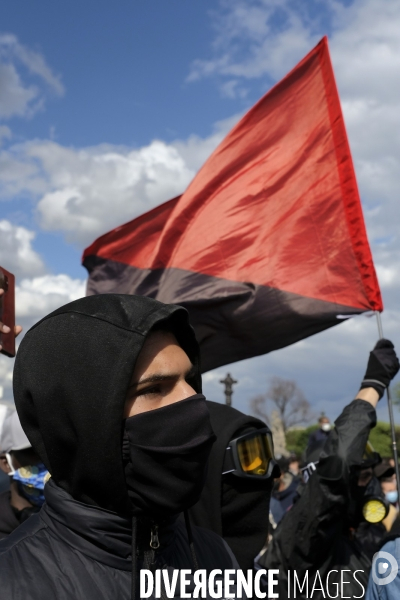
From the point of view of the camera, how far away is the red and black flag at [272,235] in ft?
16.5

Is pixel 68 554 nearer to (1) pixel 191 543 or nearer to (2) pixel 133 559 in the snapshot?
(2) pixel 133 559

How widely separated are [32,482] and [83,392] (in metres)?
2.24

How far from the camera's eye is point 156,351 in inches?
77.1

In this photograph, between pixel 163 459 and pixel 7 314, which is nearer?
pixel 163 459

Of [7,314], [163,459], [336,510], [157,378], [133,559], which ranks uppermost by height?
[7,314]

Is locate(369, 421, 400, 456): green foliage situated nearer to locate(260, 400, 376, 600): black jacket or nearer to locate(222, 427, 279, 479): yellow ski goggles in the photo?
locate(260, 400, 376, 600): black jacket

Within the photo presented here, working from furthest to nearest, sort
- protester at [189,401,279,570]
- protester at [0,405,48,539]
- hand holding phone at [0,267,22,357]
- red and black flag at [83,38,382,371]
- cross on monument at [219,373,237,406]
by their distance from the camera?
cross on monument at [219,373,237,406] < red and black flag at [83,38,382,371] < protester at [0,405,48,539] < protester at [189,401,279,570] < hand holding phone at [0,267,22,357]

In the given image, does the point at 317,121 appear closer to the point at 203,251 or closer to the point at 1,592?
the point at 203,251

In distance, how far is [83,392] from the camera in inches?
70.0

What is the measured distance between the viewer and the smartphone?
8.10ft

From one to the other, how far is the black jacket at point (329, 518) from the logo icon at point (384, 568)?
67 centimetres

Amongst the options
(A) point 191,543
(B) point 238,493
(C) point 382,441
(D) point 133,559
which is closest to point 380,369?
(B) point 238,493

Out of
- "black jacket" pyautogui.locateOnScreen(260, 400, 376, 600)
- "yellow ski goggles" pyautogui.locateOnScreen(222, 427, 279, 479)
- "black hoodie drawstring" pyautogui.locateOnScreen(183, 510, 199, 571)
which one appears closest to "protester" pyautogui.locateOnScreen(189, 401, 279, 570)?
"yellow ski goggles" pyautogui.locateOnScreen(222, 427, 279, 479)

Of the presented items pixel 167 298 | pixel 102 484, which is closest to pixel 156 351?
pixel 102 484
